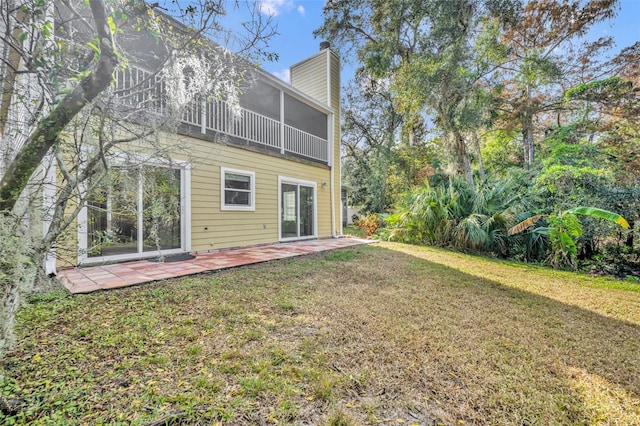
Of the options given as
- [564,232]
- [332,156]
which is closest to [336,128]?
[332,156]

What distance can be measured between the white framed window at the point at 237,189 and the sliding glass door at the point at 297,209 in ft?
4.12

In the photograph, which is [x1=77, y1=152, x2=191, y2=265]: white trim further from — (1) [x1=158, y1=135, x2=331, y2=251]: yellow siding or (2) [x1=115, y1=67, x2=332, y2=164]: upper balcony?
(2) [x1=115, y1=67, x2=332, y2=164]: upper balcony

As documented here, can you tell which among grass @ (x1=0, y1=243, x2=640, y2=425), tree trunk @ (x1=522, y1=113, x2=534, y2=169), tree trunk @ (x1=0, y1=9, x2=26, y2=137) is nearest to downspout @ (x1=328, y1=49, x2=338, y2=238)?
grass @ (x1=0, y1=243, x2=640, y2=425)

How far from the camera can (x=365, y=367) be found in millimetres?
2299

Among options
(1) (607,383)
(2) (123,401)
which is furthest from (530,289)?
(2) (123,401)

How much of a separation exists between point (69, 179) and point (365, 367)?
3.35 m

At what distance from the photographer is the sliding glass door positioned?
9281mm

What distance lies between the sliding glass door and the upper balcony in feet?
3.59

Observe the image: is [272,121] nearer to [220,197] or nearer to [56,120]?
[220,197]

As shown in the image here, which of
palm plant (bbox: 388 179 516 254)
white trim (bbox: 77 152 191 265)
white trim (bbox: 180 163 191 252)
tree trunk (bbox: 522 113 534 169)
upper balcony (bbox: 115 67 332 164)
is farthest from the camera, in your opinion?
tree trunk (bbox: 522 113 534 169)

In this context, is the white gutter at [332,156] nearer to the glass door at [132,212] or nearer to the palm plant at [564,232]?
the palm plant at [564,232]

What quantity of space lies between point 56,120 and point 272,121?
23.8 feet

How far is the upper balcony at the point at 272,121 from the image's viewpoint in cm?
712

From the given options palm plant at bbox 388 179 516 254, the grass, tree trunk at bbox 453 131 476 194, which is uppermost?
tree trunk at bbox 453 131 476 194
